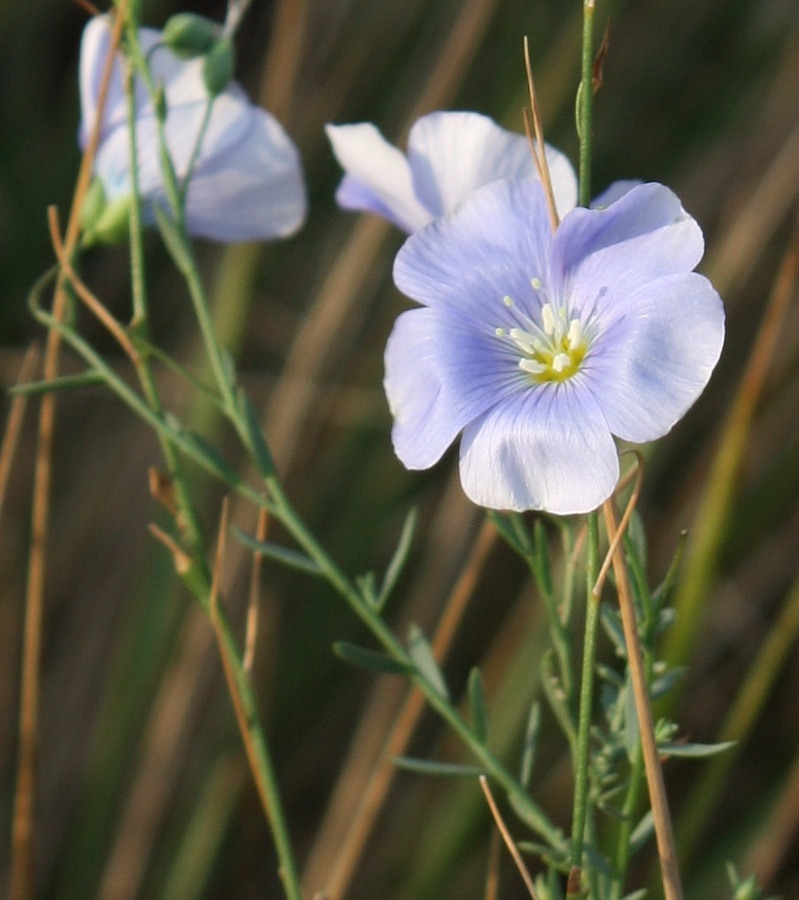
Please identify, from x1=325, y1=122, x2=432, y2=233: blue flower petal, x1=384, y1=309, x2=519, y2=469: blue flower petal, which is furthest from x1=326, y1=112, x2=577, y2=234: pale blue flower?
x1=384, y1=309, x2=519, y2=469: blue flower petal

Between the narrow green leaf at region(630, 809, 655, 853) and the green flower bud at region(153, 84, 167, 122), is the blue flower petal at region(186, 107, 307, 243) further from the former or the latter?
the narrow green leaf at region(630, 809, 655, 853)

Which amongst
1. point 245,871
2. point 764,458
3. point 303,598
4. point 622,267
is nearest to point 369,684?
point 303,598

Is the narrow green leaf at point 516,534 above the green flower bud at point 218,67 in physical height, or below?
below

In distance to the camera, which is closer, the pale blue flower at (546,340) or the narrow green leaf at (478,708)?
the pale blue flower at (546,340)

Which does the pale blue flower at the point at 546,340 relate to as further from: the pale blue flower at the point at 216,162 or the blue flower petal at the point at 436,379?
the pale blue flower at the point at 216,162

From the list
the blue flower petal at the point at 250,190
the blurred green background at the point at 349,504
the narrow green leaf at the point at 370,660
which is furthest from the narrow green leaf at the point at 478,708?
the blurred green background at the point at 349,504

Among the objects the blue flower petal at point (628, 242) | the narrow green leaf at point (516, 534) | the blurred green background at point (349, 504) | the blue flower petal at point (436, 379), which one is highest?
the blue flower petal at point (628, 242)
